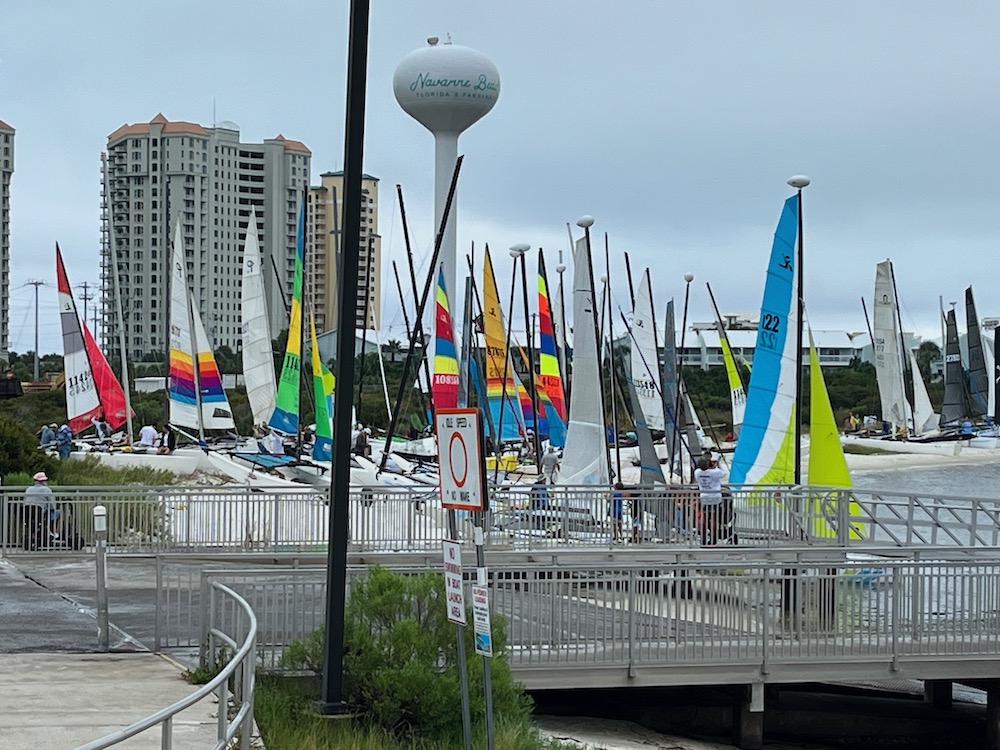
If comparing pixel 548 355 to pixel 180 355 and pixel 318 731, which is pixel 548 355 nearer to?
pixel 180 355

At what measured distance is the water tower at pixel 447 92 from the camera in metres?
67.6

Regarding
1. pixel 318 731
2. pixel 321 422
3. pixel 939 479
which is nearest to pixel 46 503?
pixel 318 731

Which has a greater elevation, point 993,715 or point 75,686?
point 75,686

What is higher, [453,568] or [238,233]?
[238,233]

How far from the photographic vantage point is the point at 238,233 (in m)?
192

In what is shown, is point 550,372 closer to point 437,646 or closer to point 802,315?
point 802,315

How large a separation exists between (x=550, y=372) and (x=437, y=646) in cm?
3836

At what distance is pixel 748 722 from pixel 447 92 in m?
53.5

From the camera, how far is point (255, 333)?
57.2m

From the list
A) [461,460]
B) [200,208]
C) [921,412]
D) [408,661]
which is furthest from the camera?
[200,208]

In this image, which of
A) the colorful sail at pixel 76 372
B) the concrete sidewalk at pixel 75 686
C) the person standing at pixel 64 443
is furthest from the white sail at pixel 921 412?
the concrete sidewalk at pixel 75 686

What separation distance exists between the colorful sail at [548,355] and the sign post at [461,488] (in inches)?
1528

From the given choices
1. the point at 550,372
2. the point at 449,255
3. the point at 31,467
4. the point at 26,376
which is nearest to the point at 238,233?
the point at 26,376

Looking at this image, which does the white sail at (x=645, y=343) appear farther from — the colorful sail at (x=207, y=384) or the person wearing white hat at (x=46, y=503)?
the person wearing white hat at (x=46, y=503)
